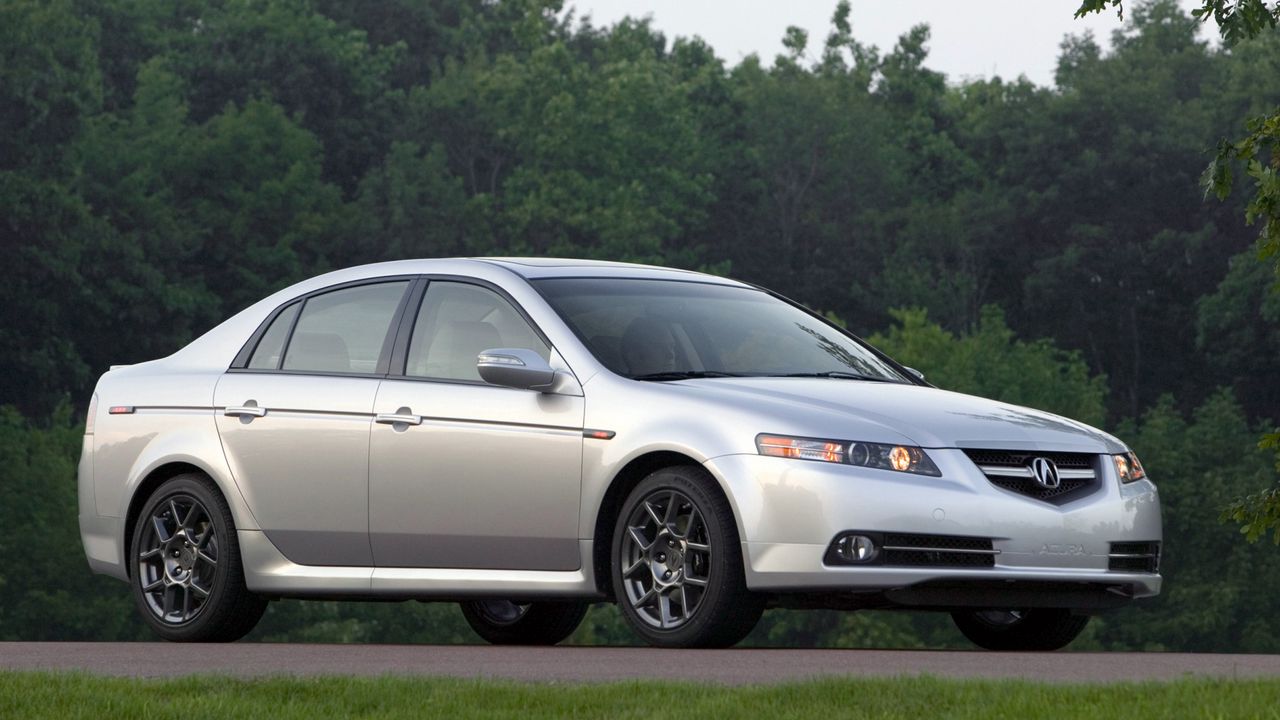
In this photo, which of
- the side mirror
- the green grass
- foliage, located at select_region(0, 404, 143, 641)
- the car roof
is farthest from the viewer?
foliage, located at select_region(0, 404, 143, 641)

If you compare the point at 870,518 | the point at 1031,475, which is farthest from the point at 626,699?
the point at 1031,475

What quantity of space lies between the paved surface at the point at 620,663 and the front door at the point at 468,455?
44 centimetres

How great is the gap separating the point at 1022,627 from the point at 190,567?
3717 mm

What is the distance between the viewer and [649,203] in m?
79.2

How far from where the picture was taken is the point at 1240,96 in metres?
64.9

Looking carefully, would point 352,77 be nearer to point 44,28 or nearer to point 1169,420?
point 44,28

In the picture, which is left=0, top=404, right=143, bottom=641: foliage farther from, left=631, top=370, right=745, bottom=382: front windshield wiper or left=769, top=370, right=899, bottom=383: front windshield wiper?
left=631, top=370, right=745, bottom=382: front windshield wiper

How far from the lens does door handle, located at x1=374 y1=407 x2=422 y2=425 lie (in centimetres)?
1020

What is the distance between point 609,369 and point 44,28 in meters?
52.6

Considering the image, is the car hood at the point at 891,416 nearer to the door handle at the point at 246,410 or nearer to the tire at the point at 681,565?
the tire at the point at 681,565

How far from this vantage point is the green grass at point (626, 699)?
21.4 feet

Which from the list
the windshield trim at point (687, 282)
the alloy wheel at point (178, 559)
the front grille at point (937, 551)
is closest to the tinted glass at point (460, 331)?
the windshield trim at point (687, 282)

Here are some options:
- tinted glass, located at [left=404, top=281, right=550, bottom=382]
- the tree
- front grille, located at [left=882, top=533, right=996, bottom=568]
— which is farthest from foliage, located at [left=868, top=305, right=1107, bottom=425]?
front grille, located at [left=882, top=533, right=996, bottom=568]

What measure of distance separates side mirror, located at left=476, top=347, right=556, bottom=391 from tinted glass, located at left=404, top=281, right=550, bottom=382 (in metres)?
0.36
